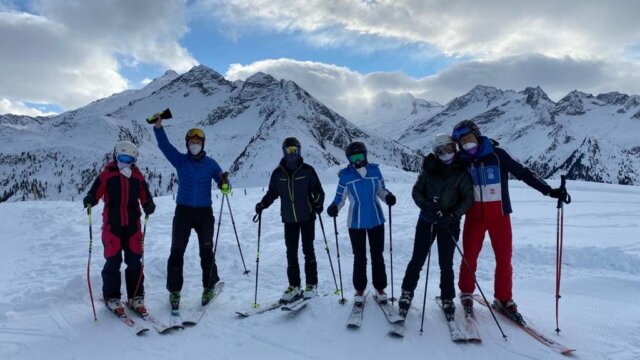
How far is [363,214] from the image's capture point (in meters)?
6.56

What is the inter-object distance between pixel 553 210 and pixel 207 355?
1687 centimetres

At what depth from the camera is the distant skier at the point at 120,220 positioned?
259 inches

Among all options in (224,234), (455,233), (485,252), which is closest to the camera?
(455,233)

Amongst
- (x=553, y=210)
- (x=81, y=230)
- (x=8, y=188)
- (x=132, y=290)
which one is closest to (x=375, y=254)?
(x=132, y=290)

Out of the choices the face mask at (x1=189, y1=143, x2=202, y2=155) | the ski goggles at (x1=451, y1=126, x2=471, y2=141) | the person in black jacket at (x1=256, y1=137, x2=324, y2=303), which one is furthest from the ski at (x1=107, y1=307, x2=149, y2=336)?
the ski goggles at (x1=451, y1=126, x2=471, y2=141)

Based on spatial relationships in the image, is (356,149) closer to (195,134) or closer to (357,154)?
(357,154)

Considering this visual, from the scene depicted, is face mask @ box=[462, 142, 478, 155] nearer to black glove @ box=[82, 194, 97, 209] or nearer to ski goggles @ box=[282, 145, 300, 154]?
ski goggles @ box=[282, 145, 300, 154]

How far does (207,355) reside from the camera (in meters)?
5.49

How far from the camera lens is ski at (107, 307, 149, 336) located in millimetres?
5996

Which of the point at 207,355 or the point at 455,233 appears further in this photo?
the point at 455,233

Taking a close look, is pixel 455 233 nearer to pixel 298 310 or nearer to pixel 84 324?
pixel 298 310

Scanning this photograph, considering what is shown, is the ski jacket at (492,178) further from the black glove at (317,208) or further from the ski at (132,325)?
the ski at (132,325)

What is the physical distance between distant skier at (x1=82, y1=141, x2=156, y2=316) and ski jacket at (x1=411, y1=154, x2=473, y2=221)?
4.38 meters

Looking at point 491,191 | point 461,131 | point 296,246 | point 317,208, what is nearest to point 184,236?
point 296,246
